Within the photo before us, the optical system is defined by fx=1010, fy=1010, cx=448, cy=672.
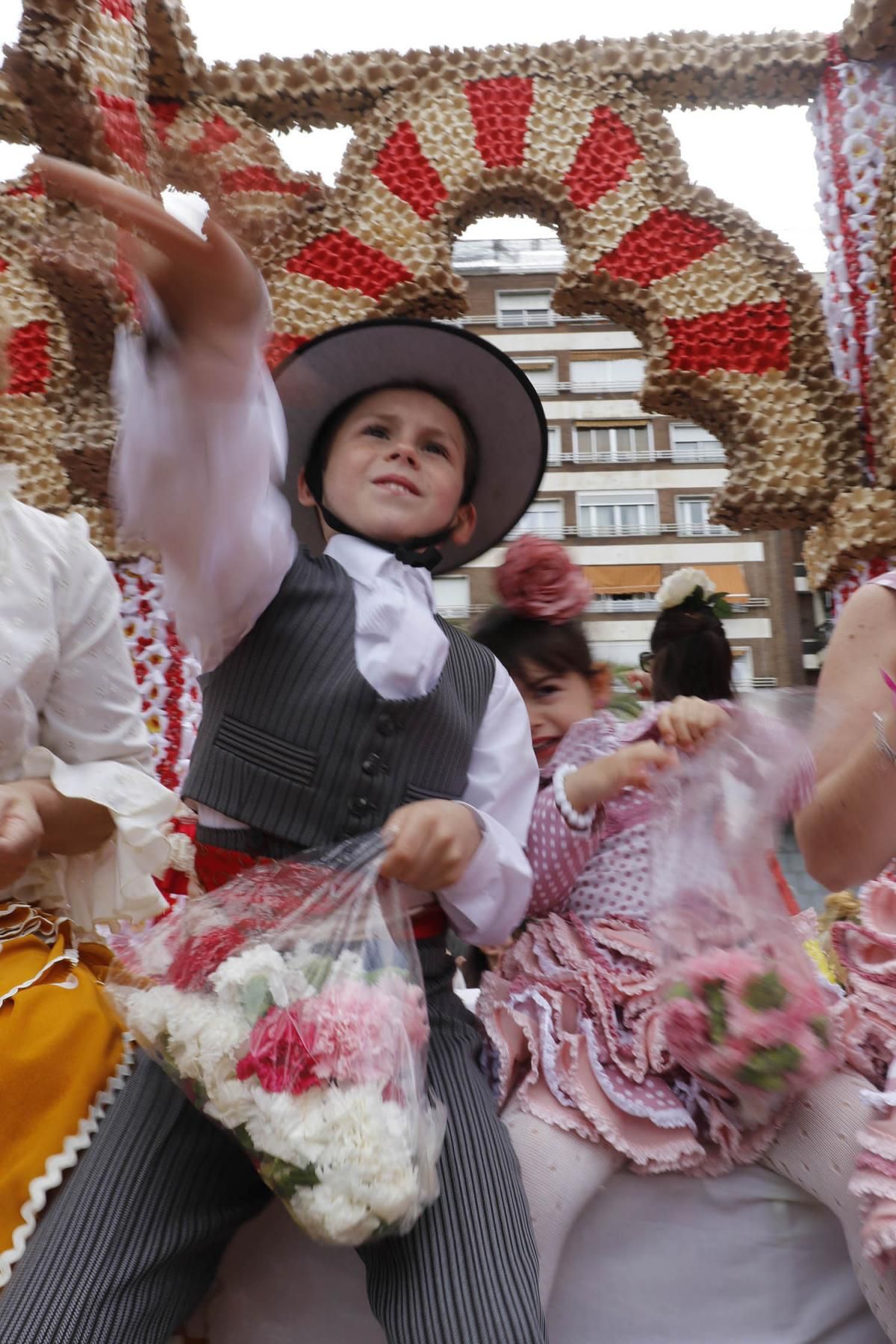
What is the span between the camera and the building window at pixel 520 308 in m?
11.1

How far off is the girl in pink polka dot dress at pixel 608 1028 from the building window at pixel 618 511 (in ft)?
37.9

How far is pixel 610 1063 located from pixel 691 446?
1342 cm

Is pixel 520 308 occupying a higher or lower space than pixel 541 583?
higher

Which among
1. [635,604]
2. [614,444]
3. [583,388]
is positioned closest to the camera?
[635,604]

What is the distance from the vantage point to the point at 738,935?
1217 millimetres

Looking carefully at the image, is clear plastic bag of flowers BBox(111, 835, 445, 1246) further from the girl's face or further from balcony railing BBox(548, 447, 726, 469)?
balcony railing BBox(548, 447, 726, 469)

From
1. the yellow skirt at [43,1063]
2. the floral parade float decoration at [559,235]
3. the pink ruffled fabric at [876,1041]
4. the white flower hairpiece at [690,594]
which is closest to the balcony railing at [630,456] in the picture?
the floral parade float decoration at [559,235]

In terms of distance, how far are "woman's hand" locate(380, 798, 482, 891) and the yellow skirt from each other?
38cm

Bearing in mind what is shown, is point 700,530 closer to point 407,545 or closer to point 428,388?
point 428,388

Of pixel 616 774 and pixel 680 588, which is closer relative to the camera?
pixel 616 774

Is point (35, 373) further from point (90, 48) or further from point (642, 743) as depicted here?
point (642, 743)

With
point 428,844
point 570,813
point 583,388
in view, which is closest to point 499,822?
point 570,813

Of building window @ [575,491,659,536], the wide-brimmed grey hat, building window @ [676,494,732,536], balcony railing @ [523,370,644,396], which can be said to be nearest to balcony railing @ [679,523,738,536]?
building window @ [676,494,732,536]

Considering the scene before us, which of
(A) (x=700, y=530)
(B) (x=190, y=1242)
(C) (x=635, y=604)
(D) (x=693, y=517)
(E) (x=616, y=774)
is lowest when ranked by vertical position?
(B) (x=190, y=1242)
